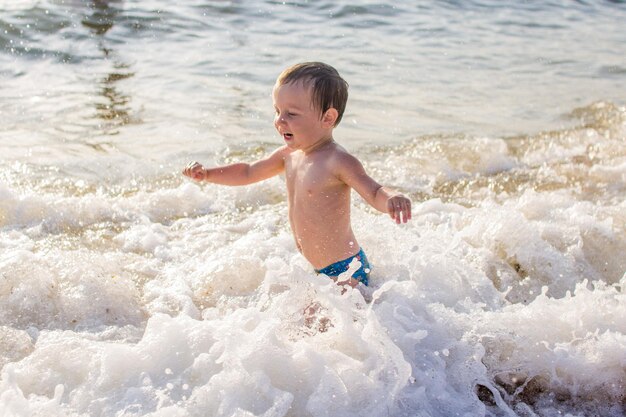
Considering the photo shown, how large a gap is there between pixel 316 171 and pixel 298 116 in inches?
11.4

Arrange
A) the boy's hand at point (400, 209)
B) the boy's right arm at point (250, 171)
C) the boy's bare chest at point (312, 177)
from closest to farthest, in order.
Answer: the boy's hand at point (400, 209), the boy's bare chest at point (312, 177), the boy's right arm at point (250, 171)

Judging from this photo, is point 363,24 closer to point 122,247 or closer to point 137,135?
point 137,135

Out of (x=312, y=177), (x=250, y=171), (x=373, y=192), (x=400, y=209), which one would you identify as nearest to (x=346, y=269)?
(x=312, y=177)

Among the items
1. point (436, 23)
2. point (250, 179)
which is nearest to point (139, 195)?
point (250, 179)

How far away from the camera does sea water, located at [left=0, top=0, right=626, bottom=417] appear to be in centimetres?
283

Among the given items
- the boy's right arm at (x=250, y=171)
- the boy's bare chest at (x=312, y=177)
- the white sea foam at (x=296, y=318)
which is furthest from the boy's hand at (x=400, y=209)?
the boy's right arm at (x=250, y=171)

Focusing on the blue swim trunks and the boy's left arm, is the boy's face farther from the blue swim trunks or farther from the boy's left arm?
the blue swim trunks

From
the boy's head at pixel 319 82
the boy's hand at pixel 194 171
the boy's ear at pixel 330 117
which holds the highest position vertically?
the boy's head at pixel 319 82

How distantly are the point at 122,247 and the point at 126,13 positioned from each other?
762 cm

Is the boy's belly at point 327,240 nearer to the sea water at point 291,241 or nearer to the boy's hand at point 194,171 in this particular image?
the sea water at point 291,241

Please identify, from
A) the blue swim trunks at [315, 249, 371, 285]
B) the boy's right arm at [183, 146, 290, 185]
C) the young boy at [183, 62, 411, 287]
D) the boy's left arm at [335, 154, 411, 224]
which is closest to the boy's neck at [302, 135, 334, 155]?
the young boy at [183, 62, 411, 287]

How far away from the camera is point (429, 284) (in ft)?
12.4

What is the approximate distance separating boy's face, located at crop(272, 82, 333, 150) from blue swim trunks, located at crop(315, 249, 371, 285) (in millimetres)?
592

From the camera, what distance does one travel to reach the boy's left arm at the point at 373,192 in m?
2.96
